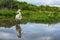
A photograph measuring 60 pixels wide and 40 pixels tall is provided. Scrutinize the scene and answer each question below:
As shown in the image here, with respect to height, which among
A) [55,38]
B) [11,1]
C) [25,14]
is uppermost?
[11,1]

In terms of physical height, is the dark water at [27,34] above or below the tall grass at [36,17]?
below

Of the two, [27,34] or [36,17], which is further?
[36,17]

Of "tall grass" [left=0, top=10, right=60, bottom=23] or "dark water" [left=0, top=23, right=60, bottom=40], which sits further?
"tall grass" [left=0, top=10, right=60, bottom=23]

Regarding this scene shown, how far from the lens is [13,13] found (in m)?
23.0

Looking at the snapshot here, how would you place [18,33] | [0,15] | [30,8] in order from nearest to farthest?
[18,33], [0,15], [30,8]

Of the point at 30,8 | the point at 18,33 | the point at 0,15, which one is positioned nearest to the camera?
the point at 18,33

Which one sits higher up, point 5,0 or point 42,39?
point 5,0

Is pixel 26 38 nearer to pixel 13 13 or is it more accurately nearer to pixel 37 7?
pixel 13 13

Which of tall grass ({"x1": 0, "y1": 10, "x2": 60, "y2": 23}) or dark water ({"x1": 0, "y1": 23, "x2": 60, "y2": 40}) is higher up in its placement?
tall grass ({"x1": 0, "y1": 10, "x2": 60, "y2": 23})

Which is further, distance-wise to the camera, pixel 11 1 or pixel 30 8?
pixel 30 8

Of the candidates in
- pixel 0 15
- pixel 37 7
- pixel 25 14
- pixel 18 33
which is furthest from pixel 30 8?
pixel 18 33

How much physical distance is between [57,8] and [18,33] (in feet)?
65.1

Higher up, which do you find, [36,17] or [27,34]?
[36,17]

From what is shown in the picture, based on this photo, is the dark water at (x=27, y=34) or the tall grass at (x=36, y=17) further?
the tall grass at (x=36, y=17)
